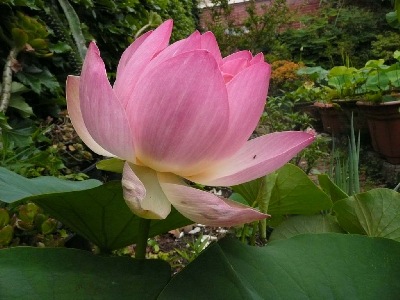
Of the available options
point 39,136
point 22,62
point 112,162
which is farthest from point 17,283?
point 22,62

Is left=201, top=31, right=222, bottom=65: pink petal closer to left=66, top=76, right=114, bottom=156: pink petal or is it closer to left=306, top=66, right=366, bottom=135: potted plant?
left=66, top=76, right=114, bottom=156: pink petal

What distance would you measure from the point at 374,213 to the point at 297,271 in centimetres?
16

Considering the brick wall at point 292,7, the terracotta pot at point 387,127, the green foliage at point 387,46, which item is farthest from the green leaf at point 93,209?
the brick wall at point 292,7

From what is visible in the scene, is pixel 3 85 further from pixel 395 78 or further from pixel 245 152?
pixel 395 78

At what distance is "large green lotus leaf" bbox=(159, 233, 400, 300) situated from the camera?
268 mm

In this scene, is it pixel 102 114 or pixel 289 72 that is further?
pixel 289 72

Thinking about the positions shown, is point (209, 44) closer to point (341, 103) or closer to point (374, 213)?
point (374, 213)

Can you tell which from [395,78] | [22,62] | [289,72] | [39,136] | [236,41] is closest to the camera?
[39,136]

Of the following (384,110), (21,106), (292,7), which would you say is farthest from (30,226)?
(292,7)

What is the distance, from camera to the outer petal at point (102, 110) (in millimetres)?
256

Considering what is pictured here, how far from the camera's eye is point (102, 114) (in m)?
0.26

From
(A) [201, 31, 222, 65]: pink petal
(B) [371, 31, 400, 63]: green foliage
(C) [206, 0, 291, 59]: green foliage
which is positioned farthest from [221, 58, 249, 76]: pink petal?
(C) [206, 0, 291, 59]: green foliage

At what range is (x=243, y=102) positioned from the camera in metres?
0.27

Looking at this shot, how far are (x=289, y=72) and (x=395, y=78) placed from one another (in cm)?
243
